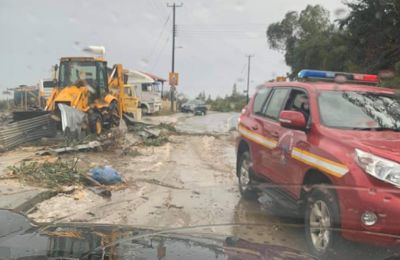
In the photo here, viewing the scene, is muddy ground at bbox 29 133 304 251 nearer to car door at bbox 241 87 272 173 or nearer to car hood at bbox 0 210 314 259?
car door at bbox 241 87 272 173

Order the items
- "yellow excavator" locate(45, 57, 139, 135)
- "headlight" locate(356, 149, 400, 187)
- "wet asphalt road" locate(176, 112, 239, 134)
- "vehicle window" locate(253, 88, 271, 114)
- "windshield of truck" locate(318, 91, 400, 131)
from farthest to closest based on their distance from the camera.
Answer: "wet asphalt road" locate(176, 112, 239, 134) → "yellow excavator" locate(45, 57, 139, 135) → "vehicle window" locate(253, 88, 271, 114) → "windshield of truck" locate(318, 91, 400, 131) → "headlight" locate(356, 149, 400, 187)

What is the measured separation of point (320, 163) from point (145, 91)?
31.5 m

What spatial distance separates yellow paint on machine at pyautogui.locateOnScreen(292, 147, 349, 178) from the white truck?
2853 cm

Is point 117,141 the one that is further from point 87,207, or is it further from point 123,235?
point 123,235

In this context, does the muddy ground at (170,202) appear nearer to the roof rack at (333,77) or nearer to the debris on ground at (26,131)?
the roof rack at (333,77)

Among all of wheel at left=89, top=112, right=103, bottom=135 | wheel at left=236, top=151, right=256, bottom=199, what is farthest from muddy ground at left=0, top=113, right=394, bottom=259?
wheel at left=89, top=112, right=103, bottom=135

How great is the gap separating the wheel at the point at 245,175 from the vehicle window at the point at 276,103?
2.90 feet

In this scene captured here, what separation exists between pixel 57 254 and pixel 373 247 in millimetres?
2879

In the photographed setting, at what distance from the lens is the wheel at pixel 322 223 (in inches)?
188

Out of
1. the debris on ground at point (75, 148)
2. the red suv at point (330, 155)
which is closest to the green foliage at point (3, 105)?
the debris on ground at point (75, 148)

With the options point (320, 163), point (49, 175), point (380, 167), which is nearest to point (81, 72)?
point (49, 175)

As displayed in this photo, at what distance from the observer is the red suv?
447 centimetres

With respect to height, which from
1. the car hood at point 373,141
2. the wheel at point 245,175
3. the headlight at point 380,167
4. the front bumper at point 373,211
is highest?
the car hood at point 373,141

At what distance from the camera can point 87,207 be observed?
7.41 meters
